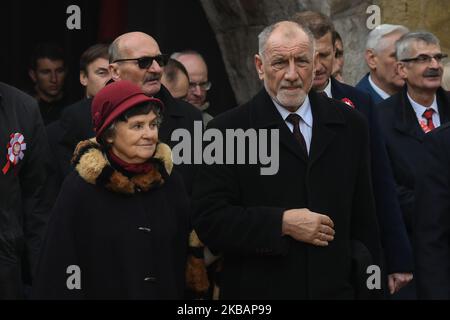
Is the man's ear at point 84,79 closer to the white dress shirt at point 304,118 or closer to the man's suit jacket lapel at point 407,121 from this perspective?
the man's suit jacket lapel at point 407,121

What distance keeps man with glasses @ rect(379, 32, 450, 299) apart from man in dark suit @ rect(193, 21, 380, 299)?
1278mm

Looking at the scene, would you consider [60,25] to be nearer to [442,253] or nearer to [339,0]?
[339,0]

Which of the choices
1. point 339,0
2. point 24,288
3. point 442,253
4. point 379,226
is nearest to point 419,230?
point 442,253

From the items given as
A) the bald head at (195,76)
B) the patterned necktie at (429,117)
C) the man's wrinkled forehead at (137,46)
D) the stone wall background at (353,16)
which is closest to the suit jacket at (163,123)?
the man's wrinkled forehead at (137,46)

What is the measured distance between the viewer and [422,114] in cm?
758

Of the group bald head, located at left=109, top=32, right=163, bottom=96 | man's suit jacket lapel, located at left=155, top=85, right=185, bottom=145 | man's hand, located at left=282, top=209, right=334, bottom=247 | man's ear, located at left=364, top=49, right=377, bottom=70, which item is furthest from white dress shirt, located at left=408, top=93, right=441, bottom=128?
man's hand, located at left=282, top=209, right=334, bottom=247

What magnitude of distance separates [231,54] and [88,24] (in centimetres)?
158

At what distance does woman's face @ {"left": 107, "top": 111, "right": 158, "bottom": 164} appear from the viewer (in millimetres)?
5828

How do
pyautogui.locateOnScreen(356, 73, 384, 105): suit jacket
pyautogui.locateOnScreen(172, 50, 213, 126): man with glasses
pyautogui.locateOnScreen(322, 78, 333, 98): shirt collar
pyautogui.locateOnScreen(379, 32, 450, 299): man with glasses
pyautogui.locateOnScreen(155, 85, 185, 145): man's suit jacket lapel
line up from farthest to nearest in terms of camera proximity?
pyautogui.locateOnScreen(172, 50, 213, 126): man with glasses → pyautogui.locateOnScreen(356, 73, 384, 105): suit jacket → pyautogui.locateOnScreen(379, 32, 450, 299): man with glasses → pyautogui.locateOnScreen(155, 85, 185, 145): man's suit jacket lapel → pyautogui.locateOnScreen(322, 78, 333, 98): shirt collar

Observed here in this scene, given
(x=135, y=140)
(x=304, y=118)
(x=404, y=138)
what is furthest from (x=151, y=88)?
(x=404, y=138)

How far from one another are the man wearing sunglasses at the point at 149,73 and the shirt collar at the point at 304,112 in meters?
1.05

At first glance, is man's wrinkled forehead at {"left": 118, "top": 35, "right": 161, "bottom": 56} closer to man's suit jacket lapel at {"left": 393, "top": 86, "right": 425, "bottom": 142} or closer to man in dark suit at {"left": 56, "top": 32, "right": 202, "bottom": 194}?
man in dark suit at {"left": 56, "top": 32, "right": 202, "bottom": 194}

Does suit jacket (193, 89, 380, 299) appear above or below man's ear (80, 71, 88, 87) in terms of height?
below

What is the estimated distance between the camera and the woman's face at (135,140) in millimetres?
5828
